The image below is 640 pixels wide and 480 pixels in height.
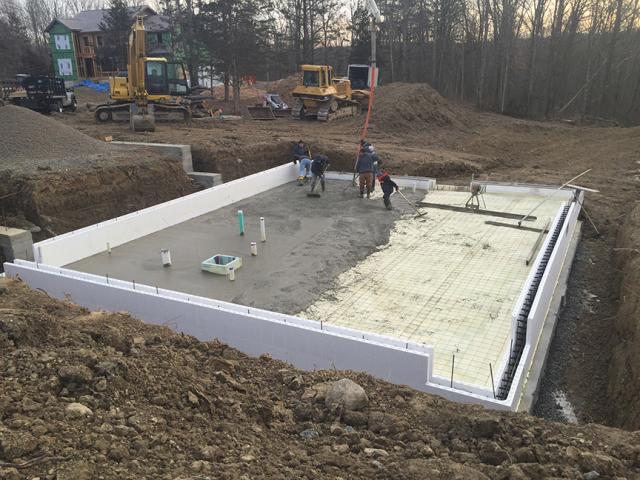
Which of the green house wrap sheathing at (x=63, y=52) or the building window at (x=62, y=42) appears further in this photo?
the building window at (x=62, y=42)

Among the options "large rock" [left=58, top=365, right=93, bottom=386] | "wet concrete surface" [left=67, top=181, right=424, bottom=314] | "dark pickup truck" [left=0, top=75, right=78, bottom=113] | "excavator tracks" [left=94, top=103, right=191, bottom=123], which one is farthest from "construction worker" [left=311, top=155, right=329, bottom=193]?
"dark pickup truck" [left=0, top=75, right=78, bottom=113]

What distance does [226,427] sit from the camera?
3.13 metres

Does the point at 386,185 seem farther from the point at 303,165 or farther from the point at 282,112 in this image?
the point at 282,112

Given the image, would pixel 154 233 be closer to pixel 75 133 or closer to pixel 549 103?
pixel 75 133

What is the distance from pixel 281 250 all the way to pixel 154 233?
108 inches

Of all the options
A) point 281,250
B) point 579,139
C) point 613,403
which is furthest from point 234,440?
point 579,139

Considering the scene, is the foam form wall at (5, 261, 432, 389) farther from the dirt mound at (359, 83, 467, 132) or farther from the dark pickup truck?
Result: the dirt mound at (359, 83, 467, 132)

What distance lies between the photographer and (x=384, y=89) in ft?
86.0

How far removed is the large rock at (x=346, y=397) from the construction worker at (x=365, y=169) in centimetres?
907

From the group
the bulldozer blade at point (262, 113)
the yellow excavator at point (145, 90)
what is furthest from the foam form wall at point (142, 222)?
the bulldozer blade at point (262, 113)

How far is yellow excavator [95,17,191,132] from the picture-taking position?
18.0 m

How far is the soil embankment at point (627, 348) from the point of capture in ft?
18.0

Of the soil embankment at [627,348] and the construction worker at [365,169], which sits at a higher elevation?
the construction worker at [365,169]

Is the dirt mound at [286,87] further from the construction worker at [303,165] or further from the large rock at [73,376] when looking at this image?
the large rock at [73,376]
